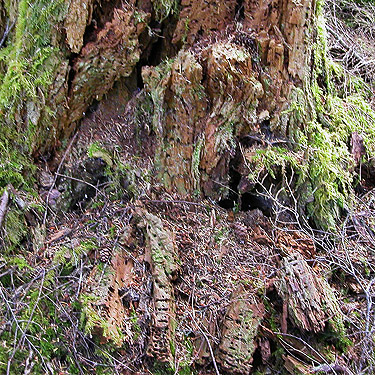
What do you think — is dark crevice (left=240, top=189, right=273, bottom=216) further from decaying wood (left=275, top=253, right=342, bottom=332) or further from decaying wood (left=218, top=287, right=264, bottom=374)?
decaying wood (left=218, top=287, right=264, bottom=374)

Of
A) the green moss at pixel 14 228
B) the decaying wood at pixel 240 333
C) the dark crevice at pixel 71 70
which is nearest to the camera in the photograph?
the decaying wood at pixel 240 333

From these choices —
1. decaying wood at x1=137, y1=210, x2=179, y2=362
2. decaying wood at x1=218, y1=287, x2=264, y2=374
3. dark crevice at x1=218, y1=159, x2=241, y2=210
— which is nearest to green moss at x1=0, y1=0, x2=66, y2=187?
decaying wood at x1=137, y1=210, x2=179, y2=362

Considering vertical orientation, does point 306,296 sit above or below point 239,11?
below

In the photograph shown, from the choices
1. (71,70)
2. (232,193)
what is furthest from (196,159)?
(71,70)

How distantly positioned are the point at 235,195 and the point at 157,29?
4.59ft

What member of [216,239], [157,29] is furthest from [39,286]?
[157,29]

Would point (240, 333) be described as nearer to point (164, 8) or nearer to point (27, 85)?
point (27, 85)

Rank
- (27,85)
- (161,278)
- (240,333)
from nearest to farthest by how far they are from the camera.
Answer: (240,333) → (161,278) → (27,85)

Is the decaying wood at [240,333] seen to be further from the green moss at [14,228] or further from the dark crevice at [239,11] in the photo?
the dark crevice at [239,11]

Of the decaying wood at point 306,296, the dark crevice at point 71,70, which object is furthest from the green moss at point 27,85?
the decaying wood at point 306,296

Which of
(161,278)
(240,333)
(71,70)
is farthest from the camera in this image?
(71,70)

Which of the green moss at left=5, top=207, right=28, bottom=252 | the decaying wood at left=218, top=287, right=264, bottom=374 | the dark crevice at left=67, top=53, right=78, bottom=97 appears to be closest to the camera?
the decaying wood at left=218, top=287, right=264, bottom=374

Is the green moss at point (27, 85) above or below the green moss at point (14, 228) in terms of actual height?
above

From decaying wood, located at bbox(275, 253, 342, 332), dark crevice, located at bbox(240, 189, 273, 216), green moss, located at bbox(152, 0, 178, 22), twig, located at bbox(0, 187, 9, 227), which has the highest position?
green moss, located at bbox(152, 0, 178, 22)
